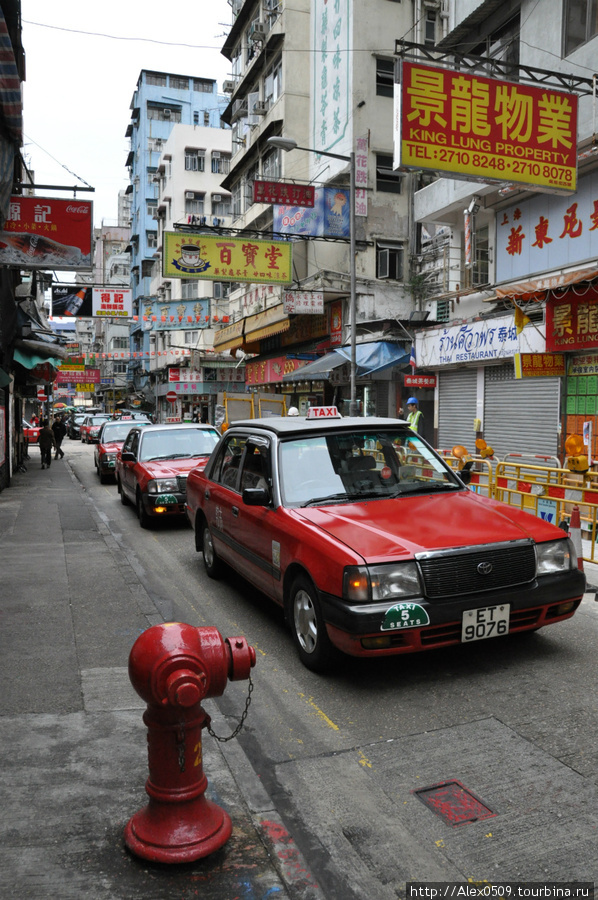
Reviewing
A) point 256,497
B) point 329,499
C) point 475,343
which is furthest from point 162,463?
point 475,343

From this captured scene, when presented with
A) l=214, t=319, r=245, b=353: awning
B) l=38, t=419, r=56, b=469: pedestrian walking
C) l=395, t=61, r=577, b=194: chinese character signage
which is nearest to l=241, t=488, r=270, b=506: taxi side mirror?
l=395, t=61, r=577, b=194: chinese character signage

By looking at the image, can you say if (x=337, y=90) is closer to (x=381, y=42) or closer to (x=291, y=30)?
(x=381, y=42)

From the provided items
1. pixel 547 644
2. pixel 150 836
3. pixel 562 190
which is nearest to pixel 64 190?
pixel 562 190

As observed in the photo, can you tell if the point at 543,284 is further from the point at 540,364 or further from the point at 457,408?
the point at 457,408

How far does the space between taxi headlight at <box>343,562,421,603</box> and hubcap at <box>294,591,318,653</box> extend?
52 centimetres

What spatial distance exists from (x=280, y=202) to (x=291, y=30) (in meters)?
12.2

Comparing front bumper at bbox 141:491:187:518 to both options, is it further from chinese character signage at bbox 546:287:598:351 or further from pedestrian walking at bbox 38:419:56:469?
pedestrian walking at bbox 38:419:56:469

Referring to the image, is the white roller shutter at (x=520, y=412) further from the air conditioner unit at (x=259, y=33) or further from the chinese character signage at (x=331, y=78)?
the air conditioner unit at (x=259, y=33)

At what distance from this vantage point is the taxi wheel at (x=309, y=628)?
15.1 ft

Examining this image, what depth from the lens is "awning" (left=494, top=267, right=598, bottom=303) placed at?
37.4 feet

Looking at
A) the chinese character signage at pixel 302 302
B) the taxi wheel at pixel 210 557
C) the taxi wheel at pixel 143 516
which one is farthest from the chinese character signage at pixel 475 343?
the taxi wheel at pixel 210 557

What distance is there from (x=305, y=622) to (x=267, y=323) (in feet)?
Answer: 71.0

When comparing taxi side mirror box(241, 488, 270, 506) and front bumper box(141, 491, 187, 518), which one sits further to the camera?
front bumper box(141, 491, 187, 518)

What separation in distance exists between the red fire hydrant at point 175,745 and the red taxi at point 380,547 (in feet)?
5.19
